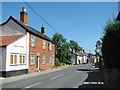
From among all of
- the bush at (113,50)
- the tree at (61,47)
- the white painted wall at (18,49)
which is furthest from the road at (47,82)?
the tree at (61,47)

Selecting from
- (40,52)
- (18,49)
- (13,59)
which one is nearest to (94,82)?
(13,59)

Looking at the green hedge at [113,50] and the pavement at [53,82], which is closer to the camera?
the green hedge at [113,50]

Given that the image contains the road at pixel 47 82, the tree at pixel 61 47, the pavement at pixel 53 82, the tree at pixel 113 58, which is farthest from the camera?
the tree at pixel 61 47

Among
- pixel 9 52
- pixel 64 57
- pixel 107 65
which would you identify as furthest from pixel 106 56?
pixel 64 57

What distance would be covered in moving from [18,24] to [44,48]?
8322 millimetres

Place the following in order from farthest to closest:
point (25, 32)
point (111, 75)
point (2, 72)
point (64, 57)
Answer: point (64, 57) → point (25, 32) → point (2, 72) → point (111, 75)

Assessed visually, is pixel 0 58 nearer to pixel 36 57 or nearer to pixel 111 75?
pixel 36 57

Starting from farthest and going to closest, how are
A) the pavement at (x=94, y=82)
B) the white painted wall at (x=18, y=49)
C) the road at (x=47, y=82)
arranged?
the white painted wall at (x=18, y=49) < the road at (x=47, y=82) < the pavement at (x=94, y=82)

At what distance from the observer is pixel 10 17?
23.6m

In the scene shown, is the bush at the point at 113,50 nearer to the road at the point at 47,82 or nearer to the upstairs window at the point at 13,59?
the road at the point at 47,82

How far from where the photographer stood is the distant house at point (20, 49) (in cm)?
1773

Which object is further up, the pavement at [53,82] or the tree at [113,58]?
the tree at [113,58]

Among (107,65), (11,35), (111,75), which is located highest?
(11,35)

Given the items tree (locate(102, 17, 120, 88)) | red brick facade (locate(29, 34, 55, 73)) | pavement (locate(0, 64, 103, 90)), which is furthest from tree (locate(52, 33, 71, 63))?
tree (locate(102, 17, 120, 88))
